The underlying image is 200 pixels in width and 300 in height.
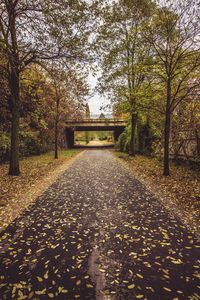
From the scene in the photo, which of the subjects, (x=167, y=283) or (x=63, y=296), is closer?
(x=63, y=296)

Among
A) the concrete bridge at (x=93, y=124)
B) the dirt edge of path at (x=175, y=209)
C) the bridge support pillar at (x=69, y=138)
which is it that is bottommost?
the dirt edge of path at (x=175, y=209)

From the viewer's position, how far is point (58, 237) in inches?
192

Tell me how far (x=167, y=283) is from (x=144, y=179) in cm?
783

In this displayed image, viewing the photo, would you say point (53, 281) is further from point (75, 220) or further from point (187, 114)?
point (187, 114)

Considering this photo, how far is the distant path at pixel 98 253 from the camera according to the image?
3.21m

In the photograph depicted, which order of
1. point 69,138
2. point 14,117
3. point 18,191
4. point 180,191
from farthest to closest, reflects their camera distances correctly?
point 69,138 < point 14,117 < point 18,191 < point 180,191

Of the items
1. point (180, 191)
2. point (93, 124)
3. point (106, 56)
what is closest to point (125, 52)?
point (106, 56)

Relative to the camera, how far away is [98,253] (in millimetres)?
4207

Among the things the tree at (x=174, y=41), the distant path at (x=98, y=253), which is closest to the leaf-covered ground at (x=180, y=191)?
the distant path at (x=98, y=253)

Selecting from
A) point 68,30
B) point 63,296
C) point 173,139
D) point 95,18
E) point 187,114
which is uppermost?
point 95,18

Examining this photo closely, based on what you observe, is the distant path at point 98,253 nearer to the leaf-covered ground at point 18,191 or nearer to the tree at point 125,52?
the leaf-covered ground at point 18,191

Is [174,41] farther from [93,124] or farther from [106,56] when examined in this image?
[93,124]

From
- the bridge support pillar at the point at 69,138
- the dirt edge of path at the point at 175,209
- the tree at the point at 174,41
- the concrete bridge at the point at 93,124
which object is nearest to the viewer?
the dirt edge of path at the point at 175,209

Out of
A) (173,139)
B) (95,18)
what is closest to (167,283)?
(95,18)
